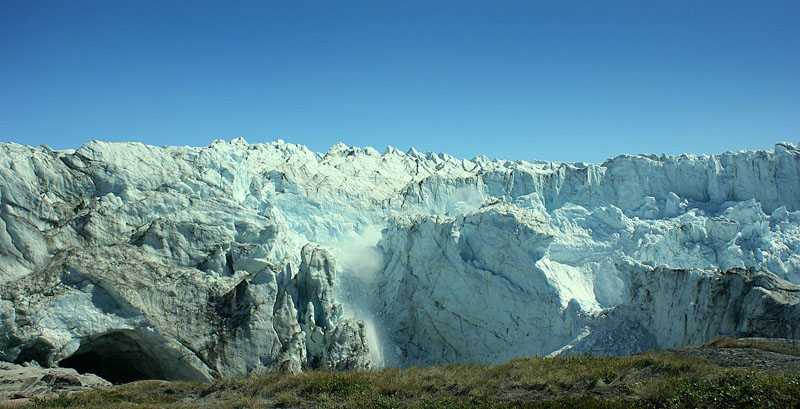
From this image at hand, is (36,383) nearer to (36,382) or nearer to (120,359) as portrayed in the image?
(36,382)

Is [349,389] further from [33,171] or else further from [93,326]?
[33,171]

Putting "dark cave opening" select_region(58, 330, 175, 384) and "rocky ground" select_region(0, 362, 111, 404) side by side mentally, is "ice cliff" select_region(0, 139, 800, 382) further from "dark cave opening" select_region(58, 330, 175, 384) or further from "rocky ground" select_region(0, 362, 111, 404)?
"rocky ground" select_region(0, 362, 111, 404)

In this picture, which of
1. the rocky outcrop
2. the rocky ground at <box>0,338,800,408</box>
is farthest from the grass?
the rocky outcrop

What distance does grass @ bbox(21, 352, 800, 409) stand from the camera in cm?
860

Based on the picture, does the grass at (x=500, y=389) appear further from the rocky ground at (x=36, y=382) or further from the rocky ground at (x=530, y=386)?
the rocky ground at (x=36, y=382)

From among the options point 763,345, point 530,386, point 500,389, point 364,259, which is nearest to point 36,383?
point 500,389

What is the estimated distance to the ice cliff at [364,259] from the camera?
19.4 metres

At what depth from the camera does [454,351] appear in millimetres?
28219

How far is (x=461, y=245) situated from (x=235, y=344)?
513 inches

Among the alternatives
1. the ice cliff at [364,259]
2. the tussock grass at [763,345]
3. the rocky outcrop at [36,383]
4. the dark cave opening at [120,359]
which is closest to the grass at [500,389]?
the rocky outcrop at [36,383]

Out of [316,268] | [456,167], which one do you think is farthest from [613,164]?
[316,268]

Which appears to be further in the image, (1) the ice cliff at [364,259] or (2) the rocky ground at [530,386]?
(1) the ice cliff at [364,259]

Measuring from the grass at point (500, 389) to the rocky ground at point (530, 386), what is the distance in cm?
2

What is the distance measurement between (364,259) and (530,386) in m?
22.1
